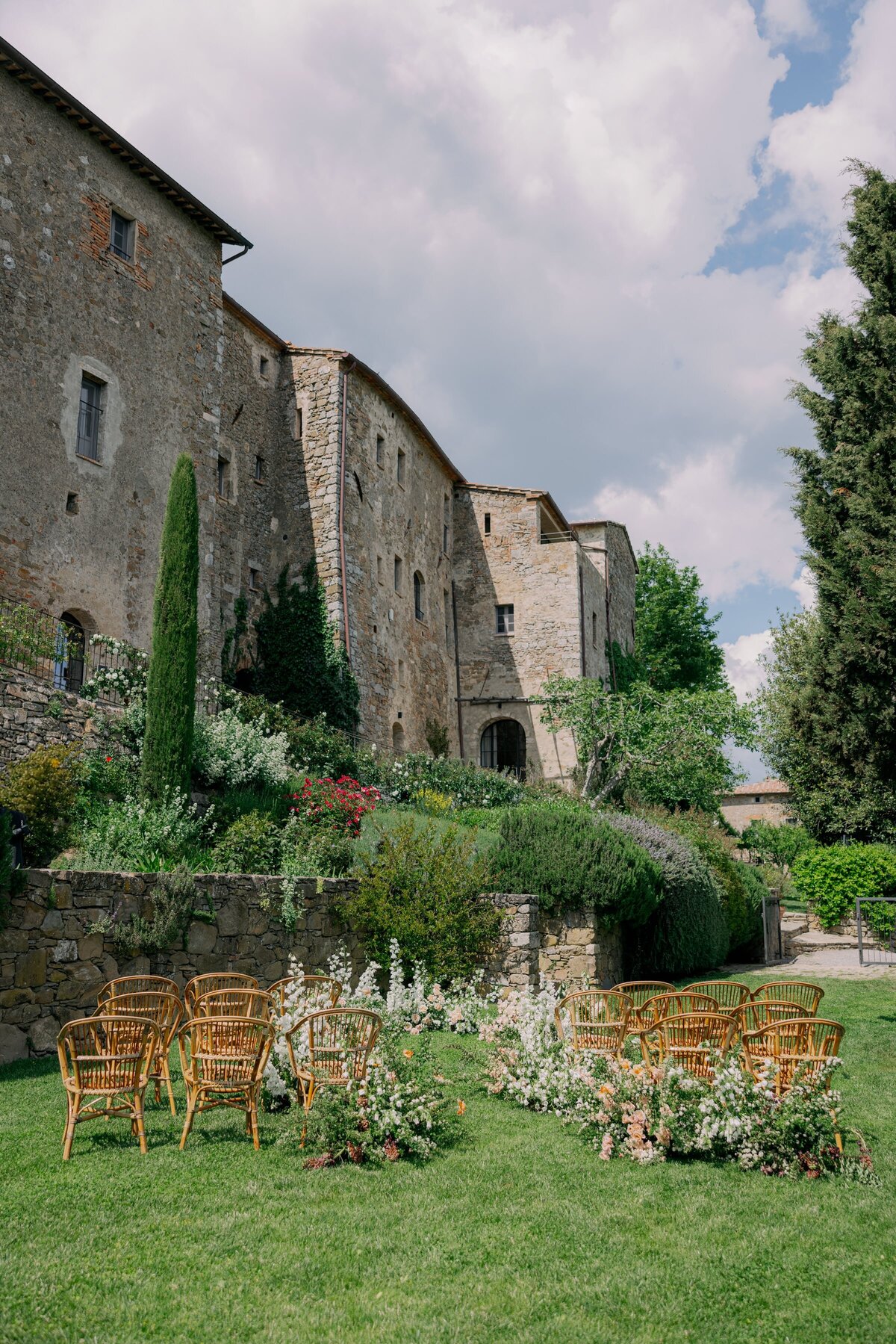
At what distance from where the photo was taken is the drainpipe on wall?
22.6 meters

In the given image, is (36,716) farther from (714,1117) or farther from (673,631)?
(673,631)

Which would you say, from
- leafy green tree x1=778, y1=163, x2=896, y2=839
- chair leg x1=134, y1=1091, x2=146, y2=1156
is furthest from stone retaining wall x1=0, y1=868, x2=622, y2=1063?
leafy green tree x1=778, y1=163, x2=896, y2=839

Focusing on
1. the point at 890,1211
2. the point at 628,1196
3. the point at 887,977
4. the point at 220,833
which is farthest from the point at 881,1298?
the point at 887,977

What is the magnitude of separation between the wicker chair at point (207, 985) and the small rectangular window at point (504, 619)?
76.0 feet

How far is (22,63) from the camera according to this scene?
15578mm

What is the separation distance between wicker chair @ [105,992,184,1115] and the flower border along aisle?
9.16ft

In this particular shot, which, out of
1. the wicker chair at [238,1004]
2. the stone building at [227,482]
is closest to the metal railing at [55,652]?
the stone building at [227,482]

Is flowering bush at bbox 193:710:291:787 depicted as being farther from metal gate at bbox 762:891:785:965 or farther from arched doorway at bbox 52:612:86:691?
Answer: metal gate at bbox 762:891:785:965

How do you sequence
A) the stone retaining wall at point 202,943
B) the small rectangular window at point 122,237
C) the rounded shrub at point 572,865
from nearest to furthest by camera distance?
the stone retaining wall at point 202,943 → the rounded shrub at point 572,865 → the small rectangular window at point 122,237

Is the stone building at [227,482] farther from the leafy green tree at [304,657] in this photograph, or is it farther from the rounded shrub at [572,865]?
the rounded shrub at [572,865]

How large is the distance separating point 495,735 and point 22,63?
20.9 meters

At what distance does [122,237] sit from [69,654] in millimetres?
8545

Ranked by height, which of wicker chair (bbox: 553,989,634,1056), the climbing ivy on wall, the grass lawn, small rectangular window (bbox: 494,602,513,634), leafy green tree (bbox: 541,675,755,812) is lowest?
the grass lawn

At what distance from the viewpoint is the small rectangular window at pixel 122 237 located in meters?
17.8
